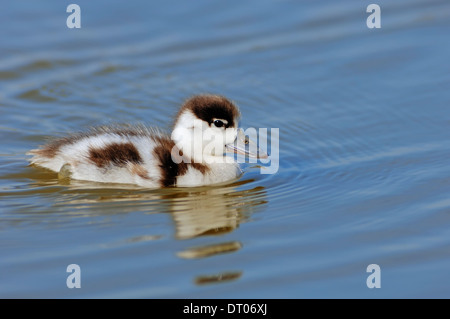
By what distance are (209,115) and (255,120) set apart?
58.0 inches

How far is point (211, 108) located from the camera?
661 centimetres

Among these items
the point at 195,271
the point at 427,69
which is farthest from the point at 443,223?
the point at 427,69

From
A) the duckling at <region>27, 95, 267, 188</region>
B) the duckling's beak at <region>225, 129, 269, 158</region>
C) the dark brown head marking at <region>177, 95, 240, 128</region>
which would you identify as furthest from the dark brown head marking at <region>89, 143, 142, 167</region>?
the duckling's beak at <region>225, 129, 269, 158</region>

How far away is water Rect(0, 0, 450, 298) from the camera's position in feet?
16.7

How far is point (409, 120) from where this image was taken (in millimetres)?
7758

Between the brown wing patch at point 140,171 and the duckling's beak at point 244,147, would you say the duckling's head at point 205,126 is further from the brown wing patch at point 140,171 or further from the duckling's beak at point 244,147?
the brown wing patch at point 140,171

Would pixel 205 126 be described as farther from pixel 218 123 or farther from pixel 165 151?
pixel 165 151

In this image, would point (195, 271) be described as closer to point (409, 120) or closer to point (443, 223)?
point (443, 223)

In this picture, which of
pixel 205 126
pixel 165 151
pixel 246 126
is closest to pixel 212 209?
pixel 165 151

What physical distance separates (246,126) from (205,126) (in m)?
1.35

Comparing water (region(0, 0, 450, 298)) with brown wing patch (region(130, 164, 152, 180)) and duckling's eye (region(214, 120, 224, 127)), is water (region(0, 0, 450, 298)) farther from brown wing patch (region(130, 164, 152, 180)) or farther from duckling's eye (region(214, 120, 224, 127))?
duckling's eye (region(214, 120, 224, 127))

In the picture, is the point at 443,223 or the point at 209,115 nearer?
the point at 443,223

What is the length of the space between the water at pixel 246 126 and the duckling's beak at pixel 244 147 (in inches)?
8.1

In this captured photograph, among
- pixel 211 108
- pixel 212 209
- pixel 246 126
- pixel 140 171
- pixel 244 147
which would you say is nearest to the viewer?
pixel 212 209
